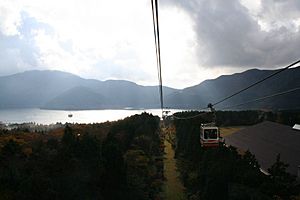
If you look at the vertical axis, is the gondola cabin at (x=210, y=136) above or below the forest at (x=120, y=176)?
above

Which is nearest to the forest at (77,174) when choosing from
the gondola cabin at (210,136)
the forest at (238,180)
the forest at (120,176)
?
the forest at (120,176)

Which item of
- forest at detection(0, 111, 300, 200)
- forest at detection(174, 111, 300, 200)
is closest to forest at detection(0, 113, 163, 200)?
forest at detection(0, 111, 300, 200)

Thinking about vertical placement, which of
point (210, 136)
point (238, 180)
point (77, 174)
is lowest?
point (238, 180)

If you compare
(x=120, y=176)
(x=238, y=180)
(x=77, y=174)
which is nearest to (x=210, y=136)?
(x=238, y=180)

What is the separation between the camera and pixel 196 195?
27000 millimetres

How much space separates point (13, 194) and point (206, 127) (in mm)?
12927

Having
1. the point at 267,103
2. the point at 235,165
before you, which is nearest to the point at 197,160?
the point at 235,165

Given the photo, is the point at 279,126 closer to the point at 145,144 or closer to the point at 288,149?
the point at 288,149

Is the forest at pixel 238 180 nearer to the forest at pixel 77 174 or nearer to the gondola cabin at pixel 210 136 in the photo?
the gondola cabin at pixel 210 136

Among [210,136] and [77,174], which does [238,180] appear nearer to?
[210,136]

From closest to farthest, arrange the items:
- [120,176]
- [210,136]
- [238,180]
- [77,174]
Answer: [210,136], [238,180], [77,174], [120,176]

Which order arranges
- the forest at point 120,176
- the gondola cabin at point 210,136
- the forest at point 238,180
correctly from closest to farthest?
1. the forest at point 238,180
2. the forest at point 120,176
3. the gondola cabin at point 210,136

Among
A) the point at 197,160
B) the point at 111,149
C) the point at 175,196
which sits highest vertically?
the point at 111,149

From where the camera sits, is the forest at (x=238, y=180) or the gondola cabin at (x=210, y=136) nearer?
the forest at (x=238, y=180)
